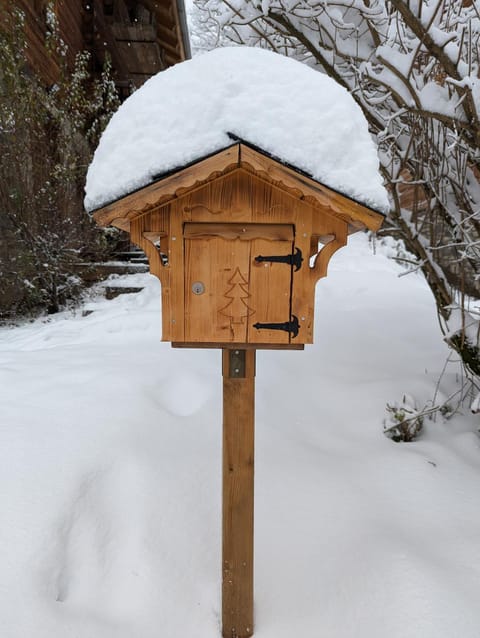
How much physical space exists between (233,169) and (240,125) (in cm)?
11

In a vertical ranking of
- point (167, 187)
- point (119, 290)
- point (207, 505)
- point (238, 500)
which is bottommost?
point (207, 505)

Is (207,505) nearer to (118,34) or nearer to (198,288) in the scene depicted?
(198,288)

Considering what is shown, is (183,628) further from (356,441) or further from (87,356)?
(87,356)

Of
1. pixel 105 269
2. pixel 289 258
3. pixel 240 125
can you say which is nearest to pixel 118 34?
pixel 105 269

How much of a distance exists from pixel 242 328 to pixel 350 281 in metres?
5.94

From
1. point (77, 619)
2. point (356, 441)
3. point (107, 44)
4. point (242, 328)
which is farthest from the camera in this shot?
point (107, 44)

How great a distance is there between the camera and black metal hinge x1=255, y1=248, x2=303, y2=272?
1.28 meters

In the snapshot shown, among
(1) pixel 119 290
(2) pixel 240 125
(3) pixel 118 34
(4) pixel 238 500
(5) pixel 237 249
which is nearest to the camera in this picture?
(2) pixel 240 125

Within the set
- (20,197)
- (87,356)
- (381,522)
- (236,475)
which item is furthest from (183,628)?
(20,197)

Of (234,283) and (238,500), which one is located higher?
(234,283)

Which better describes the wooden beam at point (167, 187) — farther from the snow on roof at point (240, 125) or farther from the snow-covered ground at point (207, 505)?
the snow-covered ground at point (207, 505)

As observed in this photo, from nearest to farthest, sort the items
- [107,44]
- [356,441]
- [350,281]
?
1. [356,441]
2. [350,281]
3. [107,44]

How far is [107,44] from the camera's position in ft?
25.0

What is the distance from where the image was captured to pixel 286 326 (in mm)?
1313
